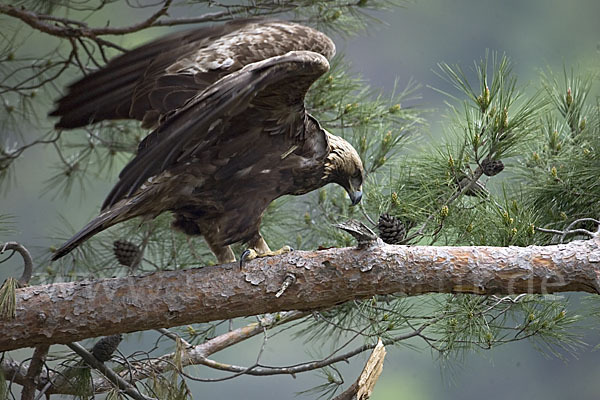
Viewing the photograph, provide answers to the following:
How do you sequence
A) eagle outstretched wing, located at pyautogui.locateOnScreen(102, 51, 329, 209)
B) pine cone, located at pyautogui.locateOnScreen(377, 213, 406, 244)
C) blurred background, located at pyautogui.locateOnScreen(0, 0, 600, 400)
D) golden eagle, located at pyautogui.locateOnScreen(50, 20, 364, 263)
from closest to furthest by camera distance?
eagle outstretched wing, located at pyautogui.locateOnScreen(102, 51, 329, 209) → golden eagle, located at pyautogui.locateOnScreen(50, 20, 364, 263) → pine cone, located at pyautogui.locateOnScreen(377, 213, 406, 244) → blurred background, located at pyautogui.locateOnScreen(0, 0, 600, 400)

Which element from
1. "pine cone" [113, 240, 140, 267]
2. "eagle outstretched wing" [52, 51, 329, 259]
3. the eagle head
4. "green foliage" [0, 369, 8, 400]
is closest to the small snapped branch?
"eagle outstretched wing" [52, 51, 329, 259]

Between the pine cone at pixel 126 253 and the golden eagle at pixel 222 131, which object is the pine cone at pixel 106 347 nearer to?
the golden eagle at pixel 222 131

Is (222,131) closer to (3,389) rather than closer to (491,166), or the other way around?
(491,166)

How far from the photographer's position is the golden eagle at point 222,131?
1897 millimetres

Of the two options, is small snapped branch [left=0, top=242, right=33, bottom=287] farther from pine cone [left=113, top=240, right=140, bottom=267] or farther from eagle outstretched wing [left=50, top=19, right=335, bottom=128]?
pine cone [left=113, top=240, right=140, bottom=267]

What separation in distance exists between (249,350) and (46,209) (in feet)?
6.31

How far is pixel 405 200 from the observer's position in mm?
2088

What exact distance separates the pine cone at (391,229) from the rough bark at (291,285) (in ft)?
0.94

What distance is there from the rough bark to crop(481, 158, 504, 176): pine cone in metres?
0.33

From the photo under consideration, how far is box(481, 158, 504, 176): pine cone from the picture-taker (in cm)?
198

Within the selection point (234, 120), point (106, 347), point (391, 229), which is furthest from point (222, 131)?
point (106, 347)

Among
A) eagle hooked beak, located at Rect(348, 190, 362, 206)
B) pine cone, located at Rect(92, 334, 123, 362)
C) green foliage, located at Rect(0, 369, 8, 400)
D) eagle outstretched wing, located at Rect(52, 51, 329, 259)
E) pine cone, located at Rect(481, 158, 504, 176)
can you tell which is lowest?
green foliage, located at Rect(0, 369, 8, 400)

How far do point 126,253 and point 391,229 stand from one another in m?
0.95

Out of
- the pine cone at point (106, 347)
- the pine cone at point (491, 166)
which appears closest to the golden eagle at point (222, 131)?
the pine cone at point (106, 347)
